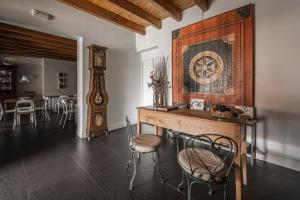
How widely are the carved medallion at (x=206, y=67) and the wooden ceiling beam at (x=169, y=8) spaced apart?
1.01m

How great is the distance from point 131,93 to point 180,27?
2.29m

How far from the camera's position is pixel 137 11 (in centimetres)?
338

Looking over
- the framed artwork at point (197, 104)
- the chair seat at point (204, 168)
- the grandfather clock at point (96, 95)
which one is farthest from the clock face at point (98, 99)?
the chair seat at point (204, 168)

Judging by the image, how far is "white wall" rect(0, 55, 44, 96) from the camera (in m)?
7.90

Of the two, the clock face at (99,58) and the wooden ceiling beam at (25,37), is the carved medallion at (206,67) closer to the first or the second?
the clock face at (99,58)

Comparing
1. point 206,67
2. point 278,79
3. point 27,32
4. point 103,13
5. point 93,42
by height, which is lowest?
point 278,79

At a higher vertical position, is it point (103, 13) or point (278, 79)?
point (103, 13)

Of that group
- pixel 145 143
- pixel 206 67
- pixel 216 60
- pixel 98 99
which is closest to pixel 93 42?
pixel 98 99

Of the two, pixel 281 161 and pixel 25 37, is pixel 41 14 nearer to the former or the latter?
pixel 25 37

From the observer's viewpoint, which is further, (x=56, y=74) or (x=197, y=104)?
(x=56, y=74)

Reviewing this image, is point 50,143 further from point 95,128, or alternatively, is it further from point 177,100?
point 177,100

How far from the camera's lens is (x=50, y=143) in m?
3.33

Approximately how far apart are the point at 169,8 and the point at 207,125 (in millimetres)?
2624

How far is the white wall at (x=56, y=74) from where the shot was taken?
27.1 feet
